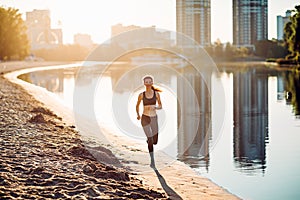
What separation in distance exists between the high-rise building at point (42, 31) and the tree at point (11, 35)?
8863cm

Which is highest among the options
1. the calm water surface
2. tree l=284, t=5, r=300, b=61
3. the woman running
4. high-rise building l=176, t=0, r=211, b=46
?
high-rise building l=176, t=0, r=211, b=46

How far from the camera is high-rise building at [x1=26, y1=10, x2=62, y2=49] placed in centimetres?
17575

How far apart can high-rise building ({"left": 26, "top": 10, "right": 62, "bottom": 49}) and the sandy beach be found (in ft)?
536

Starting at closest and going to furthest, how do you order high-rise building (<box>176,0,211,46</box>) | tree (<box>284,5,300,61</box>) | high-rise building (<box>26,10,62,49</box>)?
tree (<box>284,5,300,61</box>)
high-rise building (<box>176,0,211,46</box>)
high-rise building (<box>26,10,62,49</box>)

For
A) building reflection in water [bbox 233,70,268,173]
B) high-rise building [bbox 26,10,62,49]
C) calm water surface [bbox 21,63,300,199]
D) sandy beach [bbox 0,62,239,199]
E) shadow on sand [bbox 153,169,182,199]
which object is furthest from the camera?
high-rise building [bbox 26,10,62,49]

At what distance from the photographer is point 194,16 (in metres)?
104

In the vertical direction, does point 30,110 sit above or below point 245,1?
below

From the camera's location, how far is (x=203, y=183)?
9000mm

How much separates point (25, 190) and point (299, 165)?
5716mm

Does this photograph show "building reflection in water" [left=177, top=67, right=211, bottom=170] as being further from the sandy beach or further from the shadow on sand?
the shadow on sand

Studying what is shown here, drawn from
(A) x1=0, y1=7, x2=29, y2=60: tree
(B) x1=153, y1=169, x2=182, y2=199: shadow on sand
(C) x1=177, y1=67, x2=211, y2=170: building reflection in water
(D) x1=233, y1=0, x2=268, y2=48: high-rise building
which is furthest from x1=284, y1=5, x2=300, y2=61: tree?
(D) x1=233, y1=0, x2=268, y2=48: high-rise building

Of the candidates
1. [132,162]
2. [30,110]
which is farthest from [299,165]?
[30,110]

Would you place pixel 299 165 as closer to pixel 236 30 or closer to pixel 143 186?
pixel 143 186

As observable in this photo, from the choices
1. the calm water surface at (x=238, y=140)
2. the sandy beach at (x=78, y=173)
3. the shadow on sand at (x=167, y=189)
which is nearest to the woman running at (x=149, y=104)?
the sandy beach at (x=78, y=173)
